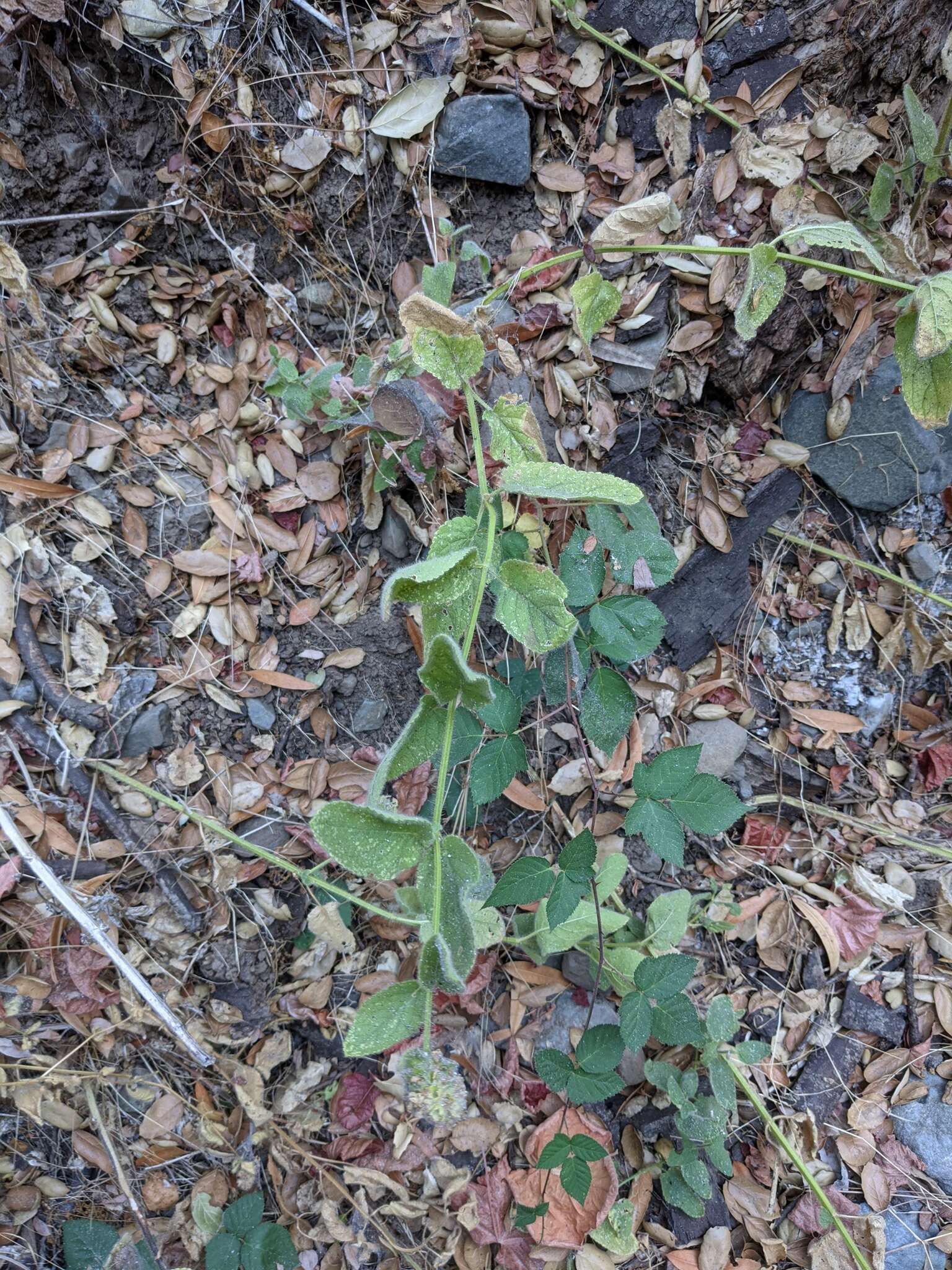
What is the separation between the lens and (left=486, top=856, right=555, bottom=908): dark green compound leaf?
1259mm

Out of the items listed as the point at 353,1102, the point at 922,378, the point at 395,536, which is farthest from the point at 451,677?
the point at 353,1102

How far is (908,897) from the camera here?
1691 millimetres

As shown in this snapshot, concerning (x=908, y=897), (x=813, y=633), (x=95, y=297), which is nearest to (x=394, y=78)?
(x=95, y=297)

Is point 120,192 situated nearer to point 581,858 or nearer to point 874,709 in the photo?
point 581,858

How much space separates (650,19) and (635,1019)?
1957 millimetres

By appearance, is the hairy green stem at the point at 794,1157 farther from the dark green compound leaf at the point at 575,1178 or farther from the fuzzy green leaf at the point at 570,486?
the fuzzy green leaf at the point at 570,486

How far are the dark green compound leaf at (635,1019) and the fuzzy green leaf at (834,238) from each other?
1260mm

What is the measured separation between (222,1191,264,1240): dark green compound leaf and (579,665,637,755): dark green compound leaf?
1162mm

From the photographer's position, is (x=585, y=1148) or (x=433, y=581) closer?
(x=433, y=581)

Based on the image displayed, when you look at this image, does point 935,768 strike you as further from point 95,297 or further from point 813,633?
point 95,297

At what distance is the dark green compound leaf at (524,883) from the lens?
49.6 inches

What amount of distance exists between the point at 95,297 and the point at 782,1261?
2468 millimetres

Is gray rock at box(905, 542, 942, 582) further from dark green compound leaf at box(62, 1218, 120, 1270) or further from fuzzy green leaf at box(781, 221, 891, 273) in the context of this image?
dark green compound leaf at box(62, 1218, 120, 1270)

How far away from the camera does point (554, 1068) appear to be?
1366 millimetres
